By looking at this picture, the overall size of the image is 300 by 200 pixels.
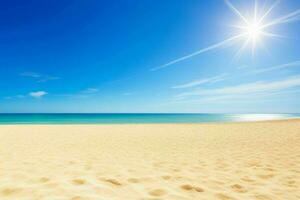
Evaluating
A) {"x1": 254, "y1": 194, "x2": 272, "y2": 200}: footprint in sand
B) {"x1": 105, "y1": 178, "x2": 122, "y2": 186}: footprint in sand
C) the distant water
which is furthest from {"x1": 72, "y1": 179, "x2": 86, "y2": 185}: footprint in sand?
the distant water

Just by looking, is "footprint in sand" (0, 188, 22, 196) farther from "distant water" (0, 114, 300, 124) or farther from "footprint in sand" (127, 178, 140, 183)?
"distant water" (0, 114, 300, 124)

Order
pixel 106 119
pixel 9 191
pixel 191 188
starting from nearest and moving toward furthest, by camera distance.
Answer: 1. pixel 9 191
2. pixel 191 188
3. pixel 106 119

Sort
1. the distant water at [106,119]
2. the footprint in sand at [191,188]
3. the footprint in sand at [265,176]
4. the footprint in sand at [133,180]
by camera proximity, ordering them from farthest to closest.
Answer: the distant water at [106,119], the footprint in sand at [265,176], the footprint in sand at [133,180], the footprint in sand at [191,188]

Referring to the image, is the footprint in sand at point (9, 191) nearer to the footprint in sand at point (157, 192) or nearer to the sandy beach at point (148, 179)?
the sandy beach at point (148, 179)

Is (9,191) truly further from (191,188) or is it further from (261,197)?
(261,197)

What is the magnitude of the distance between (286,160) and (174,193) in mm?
4721

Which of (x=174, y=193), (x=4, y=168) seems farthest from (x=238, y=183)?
(x=4, y=168)

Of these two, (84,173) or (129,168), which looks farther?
(129,168)

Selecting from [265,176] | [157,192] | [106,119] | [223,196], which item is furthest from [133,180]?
[106,119]

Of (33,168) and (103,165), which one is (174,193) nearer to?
(103,165)

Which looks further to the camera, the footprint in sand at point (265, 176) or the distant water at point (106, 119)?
the distant water at point (106, 119)

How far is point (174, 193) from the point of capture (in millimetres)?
3133

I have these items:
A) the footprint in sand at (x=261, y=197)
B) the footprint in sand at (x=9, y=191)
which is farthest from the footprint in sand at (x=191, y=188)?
the footprint in sand at (x=9, y=191)

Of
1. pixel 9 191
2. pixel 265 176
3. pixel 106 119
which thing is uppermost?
pixel 106 119
